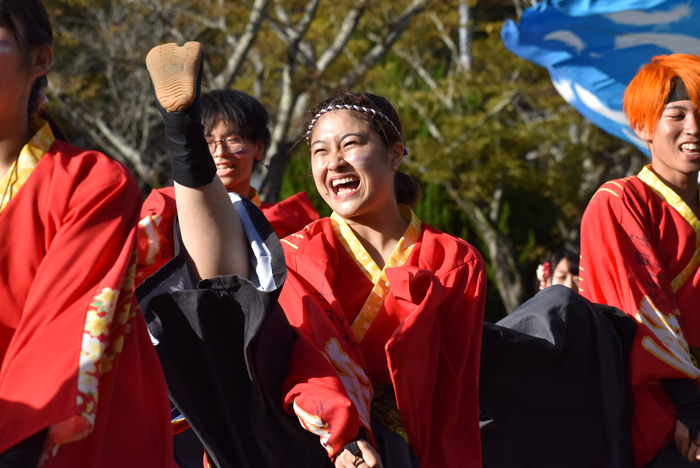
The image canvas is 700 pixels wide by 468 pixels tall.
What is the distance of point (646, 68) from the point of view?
122 inches

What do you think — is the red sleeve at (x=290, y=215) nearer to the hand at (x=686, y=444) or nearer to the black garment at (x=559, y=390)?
the black garment at (x=559, y=390)

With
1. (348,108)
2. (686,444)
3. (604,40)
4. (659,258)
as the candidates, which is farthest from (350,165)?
(604,40)

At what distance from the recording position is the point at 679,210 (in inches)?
114

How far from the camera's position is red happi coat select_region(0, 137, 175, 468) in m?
Answer: 1.41

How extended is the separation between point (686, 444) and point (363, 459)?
1348 mm

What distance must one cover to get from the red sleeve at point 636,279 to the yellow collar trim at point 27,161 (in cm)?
197

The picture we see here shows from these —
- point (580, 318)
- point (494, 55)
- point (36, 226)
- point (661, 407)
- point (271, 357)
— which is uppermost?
point (494, 55)

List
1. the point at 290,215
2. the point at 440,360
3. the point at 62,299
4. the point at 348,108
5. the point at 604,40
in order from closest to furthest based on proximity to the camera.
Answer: the point at 62,299 → the point at 440,360 → the point at 348,108 → the point at 290,215 → the point at 604,40

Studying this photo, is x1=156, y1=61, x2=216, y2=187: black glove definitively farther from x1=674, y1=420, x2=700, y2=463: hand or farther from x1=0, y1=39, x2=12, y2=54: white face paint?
x1=674, y1=420, x2=700, y2=463: hand

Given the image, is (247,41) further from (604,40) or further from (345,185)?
(345,185)

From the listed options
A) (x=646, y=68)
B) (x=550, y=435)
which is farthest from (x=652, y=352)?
(x=646, y=68)

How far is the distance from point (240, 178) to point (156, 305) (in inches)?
56.3

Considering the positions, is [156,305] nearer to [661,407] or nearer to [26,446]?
[26,446]

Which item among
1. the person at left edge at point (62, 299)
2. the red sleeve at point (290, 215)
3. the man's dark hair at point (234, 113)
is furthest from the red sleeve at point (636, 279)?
the person at left edge at point (62, 299)
